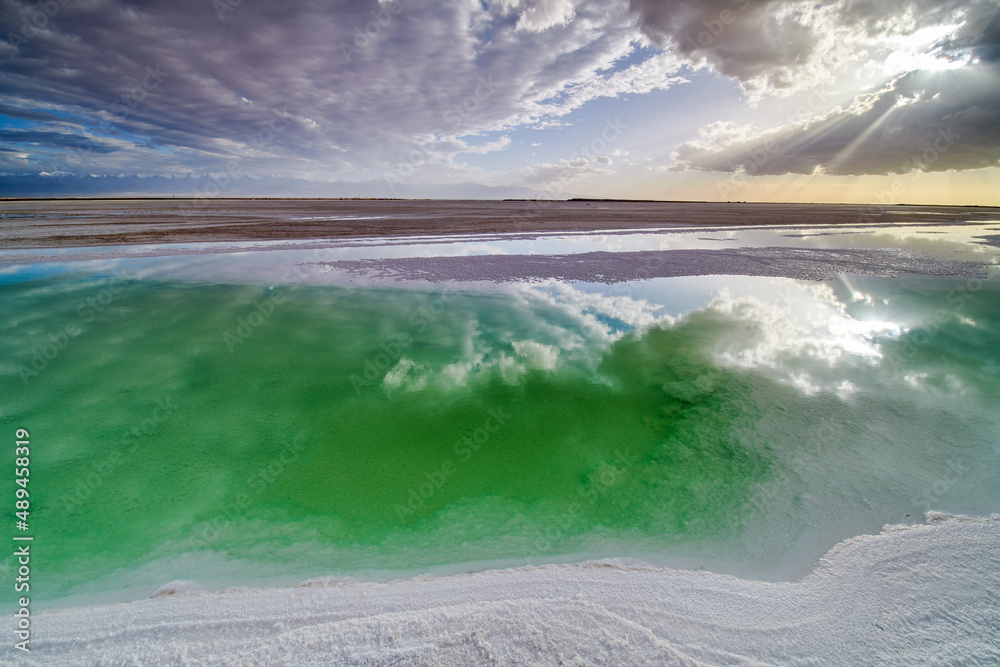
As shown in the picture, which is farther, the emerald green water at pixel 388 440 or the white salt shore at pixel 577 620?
the emerald green water at pixel 388 440

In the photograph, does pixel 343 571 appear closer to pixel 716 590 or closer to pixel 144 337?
pixel 716 590

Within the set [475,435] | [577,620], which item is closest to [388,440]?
[475,435]

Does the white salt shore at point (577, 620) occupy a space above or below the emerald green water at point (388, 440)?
above

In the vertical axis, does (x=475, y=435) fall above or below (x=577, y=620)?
below

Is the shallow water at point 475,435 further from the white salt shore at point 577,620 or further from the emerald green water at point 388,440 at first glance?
the white salt shore at point 577,620

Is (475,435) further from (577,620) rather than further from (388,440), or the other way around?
(577,620)

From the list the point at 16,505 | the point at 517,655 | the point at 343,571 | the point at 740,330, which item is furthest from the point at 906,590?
the point at 16,505

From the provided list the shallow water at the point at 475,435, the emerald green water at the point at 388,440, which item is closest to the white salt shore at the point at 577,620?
the shallow water at the point at 475,435

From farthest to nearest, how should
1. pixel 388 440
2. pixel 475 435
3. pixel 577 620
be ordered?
1. pixel 475 435
2. pixel 388 440
3. pixel 577 620
